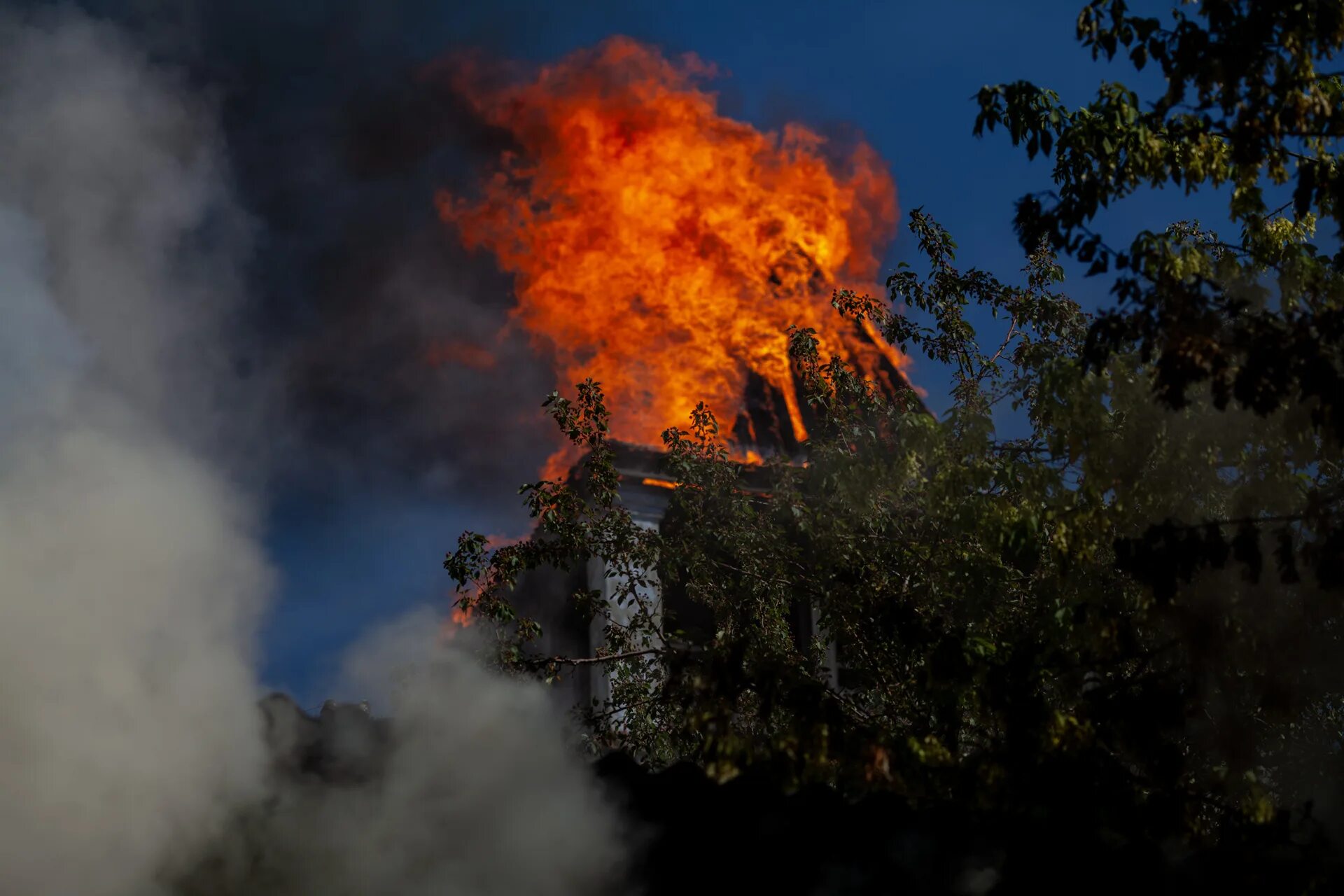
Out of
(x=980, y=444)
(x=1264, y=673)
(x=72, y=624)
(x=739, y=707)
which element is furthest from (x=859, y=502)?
(x=72, y=624)

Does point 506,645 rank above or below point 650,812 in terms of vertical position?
above

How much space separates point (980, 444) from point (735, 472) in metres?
3.20

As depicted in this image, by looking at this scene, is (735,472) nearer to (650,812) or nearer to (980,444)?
(980,444)

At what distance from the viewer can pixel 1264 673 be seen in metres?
7.63

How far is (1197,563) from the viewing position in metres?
6.42

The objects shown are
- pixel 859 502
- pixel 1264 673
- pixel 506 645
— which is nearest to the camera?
pixel 1264 673

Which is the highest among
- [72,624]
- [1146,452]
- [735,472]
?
[735,472]

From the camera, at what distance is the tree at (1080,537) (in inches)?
232

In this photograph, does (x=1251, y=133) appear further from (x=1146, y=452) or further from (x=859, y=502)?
(x=859, y=502)

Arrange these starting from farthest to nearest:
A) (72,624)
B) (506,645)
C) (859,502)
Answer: (506,645), (859,502), (72,624)

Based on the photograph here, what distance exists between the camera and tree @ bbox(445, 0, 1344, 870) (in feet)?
19.3

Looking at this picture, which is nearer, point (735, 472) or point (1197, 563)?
point (1197, 563)

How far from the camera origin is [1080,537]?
22.4 ft

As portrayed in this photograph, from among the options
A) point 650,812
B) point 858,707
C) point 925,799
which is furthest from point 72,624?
point 858,707
